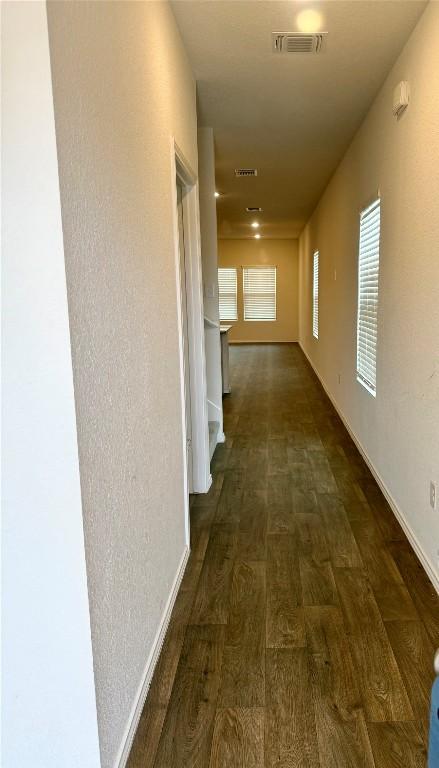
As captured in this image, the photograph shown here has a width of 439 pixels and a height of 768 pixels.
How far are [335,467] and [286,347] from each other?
8.36 meters

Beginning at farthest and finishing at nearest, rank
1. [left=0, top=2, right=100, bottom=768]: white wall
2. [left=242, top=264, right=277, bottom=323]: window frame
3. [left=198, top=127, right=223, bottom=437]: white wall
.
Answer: [left=242, top=264, right=277, bottom=323]: window frame, [left=198, top=127, right=223, bottom=437]: white wall, [left=0, top=2, right=100, bottom=768]: white wall

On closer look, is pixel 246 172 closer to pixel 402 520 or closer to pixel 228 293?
pixel 402 520

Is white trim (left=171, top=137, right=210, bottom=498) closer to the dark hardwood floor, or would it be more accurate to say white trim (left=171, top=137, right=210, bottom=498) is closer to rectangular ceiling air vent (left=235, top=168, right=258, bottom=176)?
the dark hardwood floor

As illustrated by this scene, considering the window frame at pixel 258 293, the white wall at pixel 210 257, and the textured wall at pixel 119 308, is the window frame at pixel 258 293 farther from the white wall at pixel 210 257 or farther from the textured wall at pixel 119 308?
the textured wall at pixel 119 308

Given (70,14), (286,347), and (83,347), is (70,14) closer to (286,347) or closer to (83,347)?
(83,347)

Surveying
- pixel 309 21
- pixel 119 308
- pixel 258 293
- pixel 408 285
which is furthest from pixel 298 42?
pixel 258 293

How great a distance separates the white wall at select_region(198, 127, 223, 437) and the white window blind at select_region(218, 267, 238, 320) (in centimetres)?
825

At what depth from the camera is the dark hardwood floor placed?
149 cm

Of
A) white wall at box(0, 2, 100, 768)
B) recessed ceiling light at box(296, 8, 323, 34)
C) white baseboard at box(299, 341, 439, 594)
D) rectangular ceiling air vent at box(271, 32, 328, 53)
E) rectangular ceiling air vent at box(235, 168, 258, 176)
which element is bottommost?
white baseboard at box(299, 341, 439, 594)

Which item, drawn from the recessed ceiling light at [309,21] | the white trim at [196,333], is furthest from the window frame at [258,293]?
the recessed ceiling light at [309,21]

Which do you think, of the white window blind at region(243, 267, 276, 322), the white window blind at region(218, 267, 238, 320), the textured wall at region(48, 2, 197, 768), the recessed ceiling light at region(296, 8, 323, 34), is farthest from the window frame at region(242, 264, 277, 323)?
the textured wall at region(48, 2, 197, 768)

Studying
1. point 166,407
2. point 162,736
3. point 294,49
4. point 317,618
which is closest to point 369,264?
point 294,49

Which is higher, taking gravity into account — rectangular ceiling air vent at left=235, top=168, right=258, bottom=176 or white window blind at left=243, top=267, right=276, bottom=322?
rectangular ceiling air vent at left=235, top=168, right=258, bottom=176

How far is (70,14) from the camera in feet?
3.59
